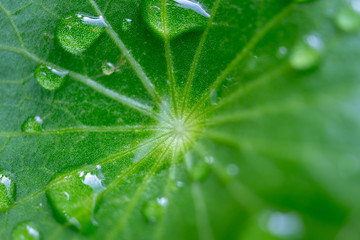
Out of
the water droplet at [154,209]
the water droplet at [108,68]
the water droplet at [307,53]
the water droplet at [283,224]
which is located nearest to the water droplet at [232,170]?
the water droplet at [283,224]

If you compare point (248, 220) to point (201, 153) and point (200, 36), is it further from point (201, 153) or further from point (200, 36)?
point (200, 36)

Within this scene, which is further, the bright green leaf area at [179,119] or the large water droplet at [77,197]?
the large water droplet at [77,197]

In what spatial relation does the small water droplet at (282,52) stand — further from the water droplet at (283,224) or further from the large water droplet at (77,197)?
the large water droplet at (77,197)

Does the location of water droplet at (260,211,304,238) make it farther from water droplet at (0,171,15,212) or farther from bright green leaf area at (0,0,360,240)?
water droplet at (0,171,15,212)

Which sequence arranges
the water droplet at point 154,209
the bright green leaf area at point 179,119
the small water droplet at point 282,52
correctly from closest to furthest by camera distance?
the bright green leaf area at point 179,119 < the small water droplet at point 282,52 < the water droplet at point 154,209

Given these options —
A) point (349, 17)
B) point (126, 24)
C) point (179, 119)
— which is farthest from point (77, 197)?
point (349, 17)

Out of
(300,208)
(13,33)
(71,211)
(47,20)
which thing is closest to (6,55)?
(13,33)

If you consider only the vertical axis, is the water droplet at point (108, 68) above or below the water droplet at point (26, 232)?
above
